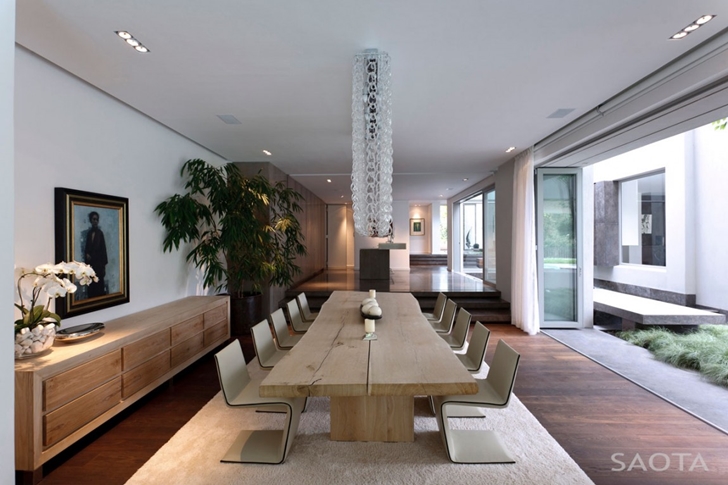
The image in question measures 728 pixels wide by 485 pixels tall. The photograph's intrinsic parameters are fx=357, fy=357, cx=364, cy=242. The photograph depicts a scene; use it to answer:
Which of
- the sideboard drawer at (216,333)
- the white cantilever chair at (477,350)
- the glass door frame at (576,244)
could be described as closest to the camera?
the white cantilever chair at (477,350)

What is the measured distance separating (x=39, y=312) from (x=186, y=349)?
1525 millimetres

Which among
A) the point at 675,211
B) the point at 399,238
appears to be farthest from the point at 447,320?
the point at 399,238

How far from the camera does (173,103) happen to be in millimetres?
3527

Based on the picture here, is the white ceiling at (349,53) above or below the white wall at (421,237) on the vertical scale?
above

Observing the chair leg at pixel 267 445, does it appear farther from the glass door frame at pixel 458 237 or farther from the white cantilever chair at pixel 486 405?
the glass door frame at pixel 458 237

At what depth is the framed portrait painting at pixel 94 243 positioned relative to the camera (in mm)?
2807

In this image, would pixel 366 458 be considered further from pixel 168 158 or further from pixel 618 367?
pixel 168 158

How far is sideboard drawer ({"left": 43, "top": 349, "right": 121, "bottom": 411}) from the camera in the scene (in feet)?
6.99

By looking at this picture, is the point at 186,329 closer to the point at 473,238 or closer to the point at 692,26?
the point at 692,26

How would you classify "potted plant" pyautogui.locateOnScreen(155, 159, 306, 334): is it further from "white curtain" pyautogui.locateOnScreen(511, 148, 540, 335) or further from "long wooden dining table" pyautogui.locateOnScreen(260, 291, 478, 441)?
"white curtain" pyautogui.locateOnScreen(511, 148, 540, 335)

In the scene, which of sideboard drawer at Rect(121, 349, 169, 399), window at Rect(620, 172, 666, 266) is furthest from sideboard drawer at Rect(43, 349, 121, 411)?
window at Rect(620, 172, 666, 266)

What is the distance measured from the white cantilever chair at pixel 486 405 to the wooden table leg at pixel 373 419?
0.82 feet

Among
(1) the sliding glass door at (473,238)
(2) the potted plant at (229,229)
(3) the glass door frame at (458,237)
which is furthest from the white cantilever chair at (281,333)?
(1) the sliding glass door at (473,238)

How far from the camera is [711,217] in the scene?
19.9 ft
